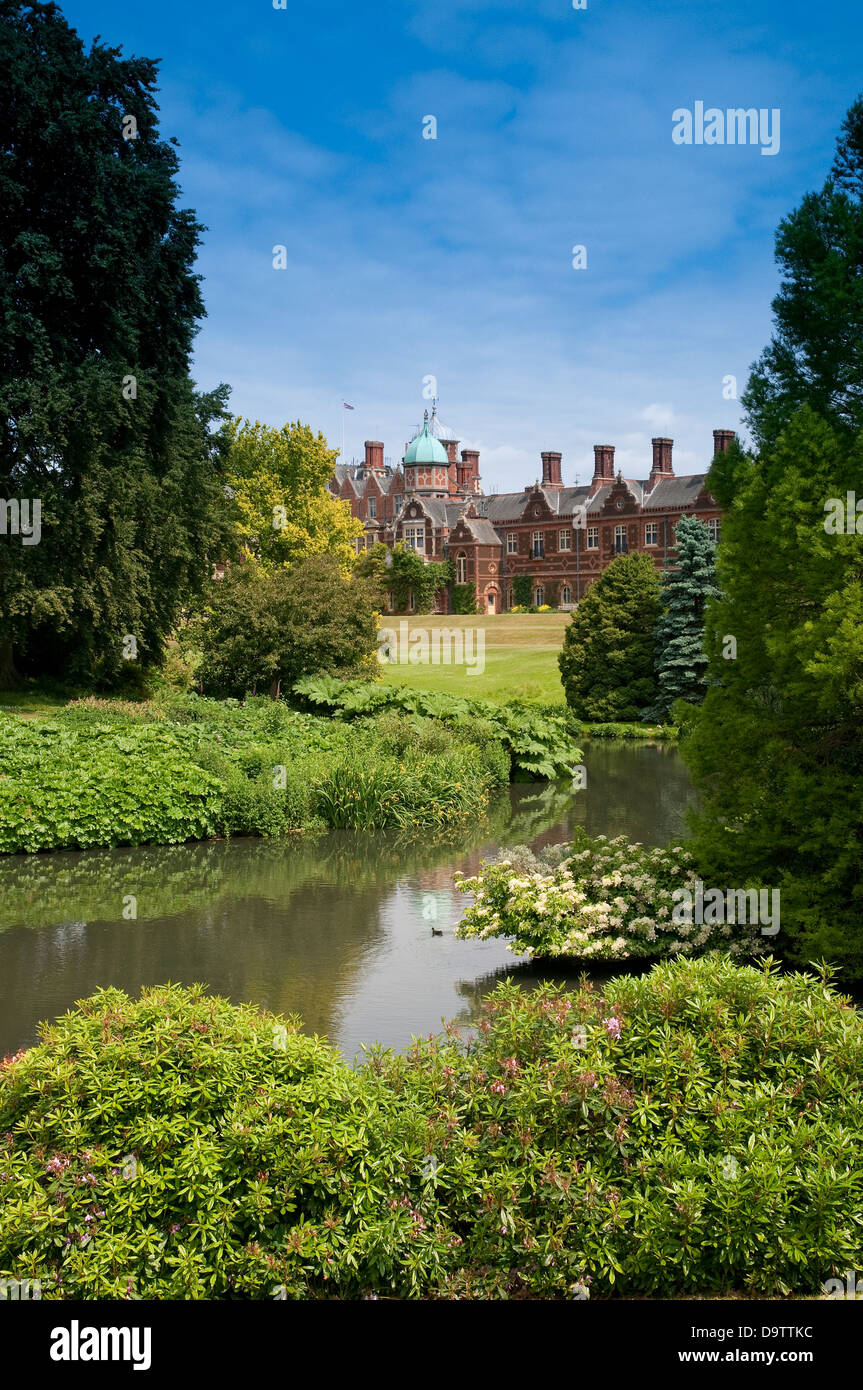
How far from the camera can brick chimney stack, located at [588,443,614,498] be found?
73875 millimetres

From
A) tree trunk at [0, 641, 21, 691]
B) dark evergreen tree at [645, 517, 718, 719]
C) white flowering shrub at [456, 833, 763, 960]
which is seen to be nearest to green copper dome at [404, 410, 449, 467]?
dark evergreen tree at [645, 517, 718, 719]

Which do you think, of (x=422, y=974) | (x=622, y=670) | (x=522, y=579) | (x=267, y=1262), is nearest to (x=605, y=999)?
(x=267, y=1262)

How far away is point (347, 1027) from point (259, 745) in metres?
9.95

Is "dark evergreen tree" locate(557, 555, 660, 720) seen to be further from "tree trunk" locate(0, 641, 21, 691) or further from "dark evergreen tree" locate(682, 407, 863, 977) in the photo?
"dark evergreen tree" locate(682, 407, 863, 977)

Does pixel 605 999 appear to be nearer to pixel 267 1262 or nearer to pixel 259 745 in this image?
pixel 267 1262

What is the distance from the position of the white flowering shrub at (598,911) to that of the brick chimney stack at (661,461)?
64.4m

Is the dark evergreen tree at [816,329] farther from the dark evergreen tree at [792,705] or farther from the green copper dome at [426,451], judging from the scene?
the green copper dome at [426,451]

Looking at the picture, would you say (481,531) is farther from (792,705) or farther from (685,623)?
(792,705)

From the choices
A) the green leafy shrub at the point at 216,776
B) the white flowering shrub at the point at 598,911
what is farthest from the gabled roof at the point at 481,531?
the white flowering shrub at the point at 598,911

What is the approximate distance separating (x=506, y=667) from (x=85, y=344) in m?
26.8

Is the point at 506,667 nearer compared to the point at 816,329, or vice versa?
the point at 816,329

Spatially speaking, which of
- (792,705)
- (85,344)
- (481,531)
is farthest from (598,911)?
(481,531)

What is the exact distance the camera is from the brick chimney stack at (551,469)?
78.1 m

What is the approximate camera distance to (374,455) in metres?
102
